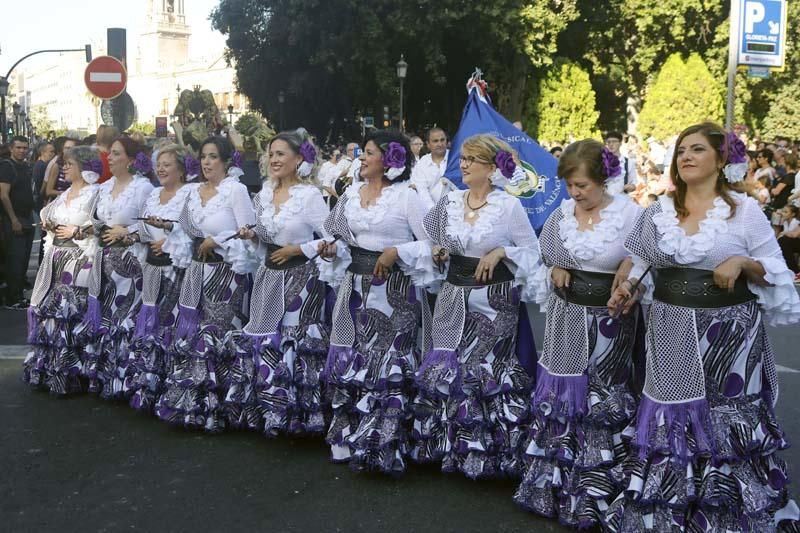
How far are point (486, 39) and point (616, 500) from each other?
95.3 feet

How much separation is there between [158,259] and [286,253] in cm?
140

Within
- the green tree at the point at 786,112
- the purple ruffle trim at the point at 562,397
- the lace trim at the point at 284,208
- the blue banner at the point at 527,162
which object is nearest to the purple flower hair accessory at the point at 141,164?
the lace trim at the point at 284,208

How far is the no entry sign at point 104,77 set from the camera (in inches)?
505

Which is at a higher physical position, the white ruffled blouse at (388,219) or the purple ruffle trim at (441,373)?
the white ruffled blouse at (388,219)

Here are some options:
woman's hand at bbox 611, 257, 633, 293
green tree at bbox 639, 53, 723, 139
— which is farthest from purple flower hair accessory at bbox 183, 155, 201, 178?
green tree at bbox 639, 53, 723, 139

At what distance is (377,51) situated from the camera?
32188mm

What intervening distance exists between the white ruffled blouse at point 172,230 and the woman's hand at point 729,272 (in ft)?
12.4

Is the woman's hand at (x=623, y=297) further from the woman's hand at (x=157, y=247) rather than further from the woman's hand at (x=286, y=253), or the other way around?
the woman's hand at (x=157, y=247)

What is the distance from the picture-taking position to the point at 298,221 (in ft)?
20.8

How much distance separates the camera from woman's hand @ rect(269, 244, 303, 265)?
6266 millimetres

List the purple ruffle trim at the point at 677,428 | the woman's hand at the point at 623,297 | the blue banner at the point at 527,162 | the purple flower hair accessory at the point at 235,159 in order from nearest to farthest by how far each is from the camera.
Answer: the purple ruffle trim at the point at 677,428
the woman's hand at the point at 623,297
the purple flower hair accessory at the point at 235,159
the blue banner at the point at 527,162

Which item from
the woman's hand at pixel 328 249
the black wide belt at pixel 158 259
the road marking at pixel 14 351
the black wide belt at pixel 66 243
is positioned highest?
the woman's hand at pixel 328 249

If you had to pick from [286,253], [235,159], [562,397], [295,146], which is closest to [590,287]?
[562,397]

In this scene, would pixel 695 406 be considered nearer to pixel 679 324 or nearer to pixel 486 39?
pixel 679 324
